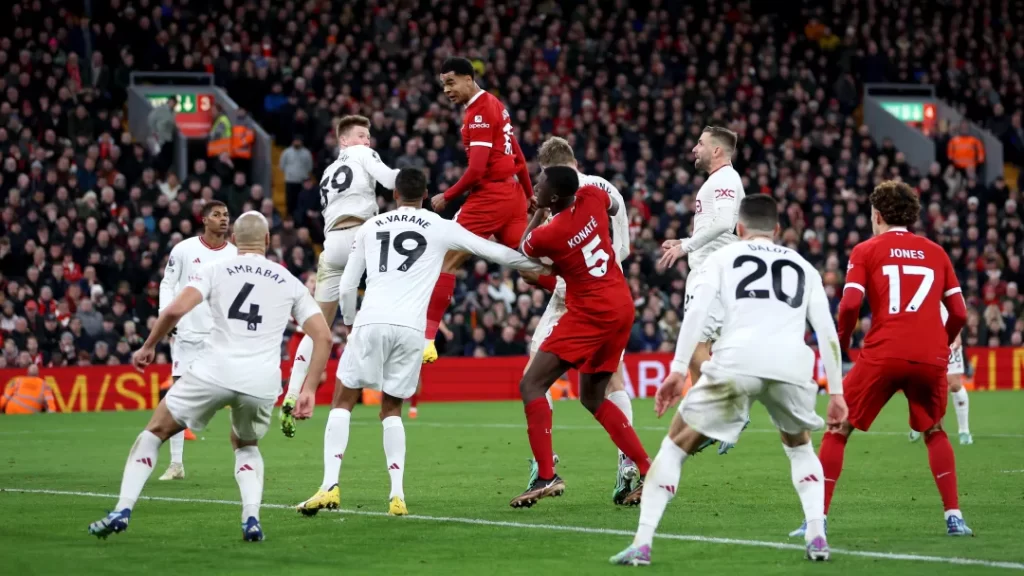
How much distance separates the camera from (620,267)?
39.0 feet

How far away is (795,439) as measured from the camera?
8812mm

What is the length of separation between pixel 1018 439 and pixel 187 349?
10565mm

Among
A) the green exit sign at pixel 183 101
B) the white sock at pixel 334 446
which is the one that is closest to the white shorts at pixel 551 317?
the white sock at pixel 334 446

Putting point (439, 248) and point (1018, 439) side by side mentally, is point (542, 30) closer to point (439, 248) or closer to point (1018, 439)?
point (1018, 439)

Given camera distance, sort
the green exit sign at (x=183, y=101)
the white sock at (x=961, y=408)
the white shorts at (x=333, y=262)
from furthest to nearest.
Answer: the green exit sign at (x=183, y=101) < the white sock at (x=961, y=408) < the white shorts at (x=333, y=262)

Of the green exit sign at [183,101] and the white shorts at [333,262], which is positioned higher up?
the green exit sign at [183,101]

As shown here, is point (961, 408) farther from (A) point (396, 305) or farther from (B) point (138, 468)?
(B) point (138, 468)

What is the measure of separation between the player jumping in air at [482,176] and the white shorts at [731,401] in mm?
4259

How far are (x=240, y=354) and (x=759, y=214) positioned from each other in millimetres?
3402

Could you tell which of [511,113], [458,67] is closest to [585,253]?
[458,67]

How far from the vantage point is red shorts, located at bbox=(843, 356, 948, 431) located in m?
9.70

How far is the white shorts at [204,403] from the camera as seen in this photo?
9453mm

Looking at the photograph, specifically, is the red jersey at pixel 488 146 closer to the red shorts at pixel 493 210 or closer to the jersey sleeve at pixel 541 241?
the red shorts at pixel 493 210

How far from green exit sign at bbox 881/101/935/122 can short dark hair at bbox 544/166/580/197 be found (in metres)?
31.8
